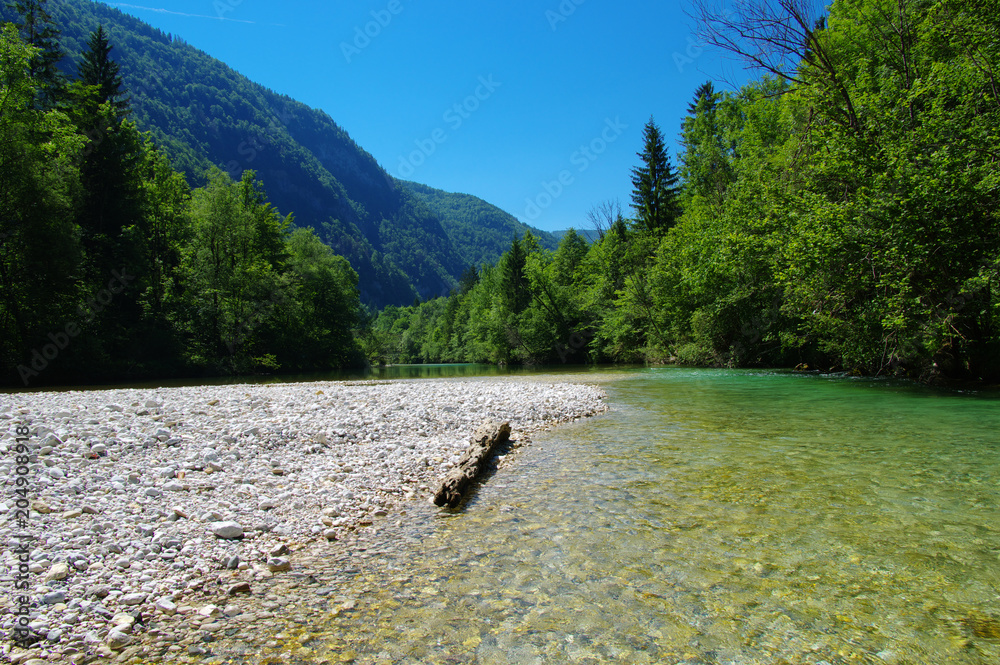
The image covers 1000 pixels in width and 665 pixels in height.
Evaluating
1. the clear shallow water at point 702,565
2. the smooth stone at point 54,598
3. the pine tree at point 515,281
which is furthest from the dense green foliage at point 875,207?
the pine tree at point 515,281

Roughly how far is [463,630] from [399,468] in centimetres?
416

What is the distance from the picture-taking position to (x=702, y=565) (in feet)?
13.5

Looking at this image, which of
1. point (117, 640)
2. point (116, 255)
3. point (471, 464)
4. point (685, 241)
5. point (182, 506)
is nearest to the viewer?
point (117, 640)

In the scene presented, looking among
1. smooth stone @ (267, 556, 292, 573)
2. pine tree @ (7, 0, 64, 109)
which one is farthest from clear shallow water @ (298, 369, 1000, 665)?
pine tree @ (7, 0, 64, 109)

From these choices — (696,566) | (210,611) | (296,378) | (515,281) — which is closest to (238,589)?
(210,611)

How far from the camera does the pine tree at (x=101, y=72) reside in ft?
108

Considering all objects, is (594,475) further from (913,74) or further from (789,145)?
(789,145)

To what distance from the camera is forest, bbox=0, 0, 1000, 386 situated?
13656 mm

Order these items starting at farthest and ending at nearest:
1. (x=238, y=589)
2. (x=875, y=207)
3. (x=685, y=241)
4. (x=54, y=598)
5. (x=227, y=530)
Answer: (x=685, y=241) < (x=875, y=207) < (x=227, y=530) < (x=238, y=589) < (x=54, y=598)

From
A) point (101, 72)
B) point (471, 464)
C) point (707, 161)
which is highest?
point (101, 72)

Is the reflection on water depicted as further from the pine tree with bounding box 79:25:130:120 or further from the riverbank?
the pine tree with bounding box 79:25:130:120

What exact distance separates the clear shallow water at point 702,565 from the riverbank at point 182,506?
2.90 feet

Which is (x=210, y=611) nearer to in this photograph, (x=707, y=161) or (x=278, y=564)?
(x=278, y=564)

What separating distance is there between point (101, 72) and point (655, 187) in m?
48.0
